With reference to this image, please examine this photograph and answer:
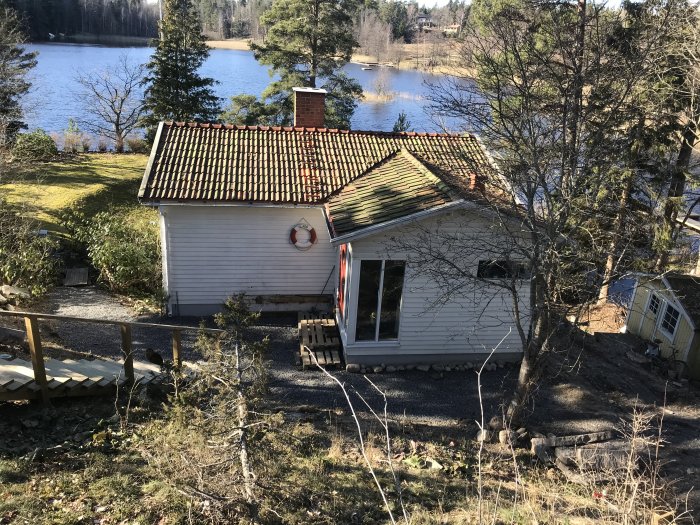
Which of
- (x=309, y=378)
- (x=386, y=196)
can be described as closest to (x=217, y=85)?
(x=386, y=196)

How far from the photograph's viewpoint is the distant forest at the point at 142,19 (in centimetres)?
6825

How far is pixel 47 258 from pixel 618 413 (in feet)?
45.2

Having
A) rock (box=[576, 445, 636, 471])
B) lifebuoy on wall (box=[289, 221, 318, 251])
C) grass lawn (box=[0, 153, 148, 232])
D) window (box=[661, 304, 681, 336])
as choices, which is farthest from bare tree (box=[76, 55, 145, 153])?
rock (box=[576, 445, 636, 471])

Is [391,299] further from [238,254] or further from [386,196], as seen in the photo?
[238,254]

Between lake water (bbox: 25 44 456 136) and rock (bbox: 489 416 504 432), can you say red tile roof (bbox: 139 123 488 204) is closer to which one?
rock (bbox: 489 416 504 432)

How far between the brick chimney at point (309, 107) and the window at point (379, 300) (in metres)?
6.33

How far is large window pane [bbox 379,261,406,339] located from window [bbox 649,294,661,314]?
10618 millimetres

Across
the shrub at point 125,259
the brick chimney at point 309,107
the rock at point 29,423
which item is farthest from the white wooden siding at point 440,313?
the brick chimney at point 309,107

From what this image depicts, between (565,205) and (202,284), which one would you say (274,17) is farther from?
(565,205)

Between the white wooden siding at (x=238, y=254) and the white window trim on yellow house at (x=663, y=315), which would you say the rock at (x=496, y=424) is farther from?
the white window trim on yellow house at (x=663, y=315)

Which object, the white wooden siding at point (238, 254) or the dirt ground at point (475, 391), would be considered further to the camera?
the white wooden siding at point (238, 254)

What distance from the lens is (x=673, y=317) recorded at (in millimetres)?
16109

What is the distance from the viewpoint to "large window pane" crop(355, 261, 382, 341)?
415 inches

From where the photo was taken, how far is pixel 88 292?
1391 cm
